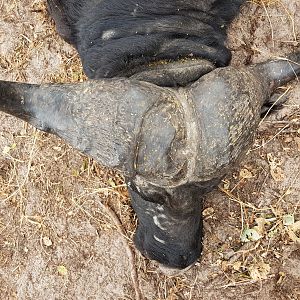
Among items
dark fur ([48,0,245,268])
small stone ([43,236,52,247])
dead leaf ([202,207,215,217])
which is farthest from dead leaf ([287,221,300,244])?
small stone ([43,236,52,247])

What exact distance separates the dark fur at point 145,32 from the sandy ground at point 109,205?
2.24 ft

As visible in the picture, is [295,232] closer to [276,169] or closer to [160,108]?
[276,169]

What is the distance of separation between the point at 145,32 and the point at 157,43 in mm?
88

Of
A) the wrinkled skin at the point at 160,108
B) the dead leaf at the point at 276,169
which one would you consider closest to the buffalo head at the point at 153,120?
the wrinkled skin at the point at 160,108

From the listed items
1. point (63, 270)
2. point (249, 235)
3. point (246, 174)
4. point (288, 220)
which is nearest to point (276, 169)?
point (246, 174)

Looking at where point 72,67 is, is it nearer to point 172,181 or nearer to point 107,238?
point 107,238

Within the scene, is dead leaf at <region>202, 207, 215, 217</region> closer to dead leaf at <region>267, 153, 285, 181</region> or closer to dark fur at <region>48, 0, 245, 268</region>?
dead leaf at <region>267, 153, 285, 181</region>

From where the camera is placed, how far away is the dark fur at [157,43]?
251cm

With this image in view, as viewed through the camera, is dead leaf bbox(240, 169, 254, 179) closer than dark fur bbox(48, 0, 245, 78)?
No

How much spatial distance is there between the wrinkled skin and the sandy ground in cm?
85

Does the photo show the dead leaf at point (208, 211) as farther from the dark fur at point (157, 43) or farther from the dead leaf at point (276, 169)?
the dark fur at point (157, 43)

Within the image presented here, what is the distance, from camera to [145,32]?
2570mm

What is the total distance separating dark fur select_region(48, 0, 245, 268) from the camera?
2.51 meters

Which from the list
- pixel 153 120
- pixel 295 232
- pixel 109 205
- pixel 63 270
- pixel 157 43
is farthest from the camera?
pixel 63 270
